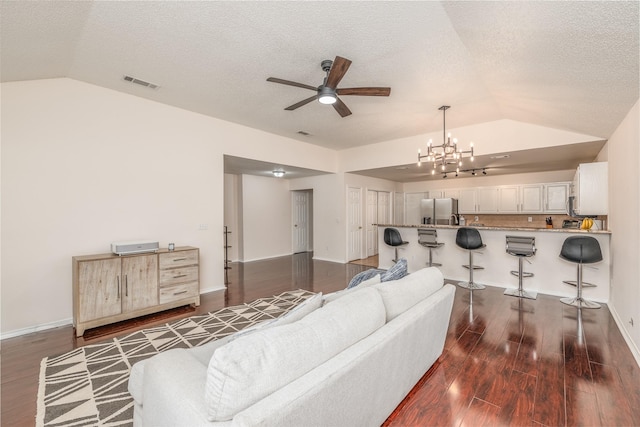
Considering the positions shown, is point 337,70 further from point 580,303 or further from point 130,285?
point 580,303

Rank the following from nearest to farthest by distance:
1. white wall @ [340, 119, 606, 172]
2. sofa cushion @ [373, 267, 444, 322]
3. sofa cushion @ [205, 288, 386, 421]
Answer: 1. sofa cushion @ [205, 288, 386, 421]
2. sofa cushion @ [373, 267, 444, 322]
3. white wall @ [340, 119, 606, 172]

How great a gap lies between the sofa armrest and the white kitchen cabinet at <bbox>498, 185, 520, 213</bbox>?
26.0 feet

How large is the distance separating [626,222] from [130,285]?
558cm

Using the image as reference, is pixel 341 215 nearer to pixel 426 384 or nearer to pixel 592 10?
pixel 426 384

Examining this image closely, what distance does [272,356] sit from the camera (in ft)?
3.63

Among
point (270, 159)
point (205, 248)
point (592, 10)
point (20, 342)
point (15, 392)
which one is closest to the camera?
point (592, 10)

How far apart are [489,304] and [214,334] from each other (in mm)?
3651

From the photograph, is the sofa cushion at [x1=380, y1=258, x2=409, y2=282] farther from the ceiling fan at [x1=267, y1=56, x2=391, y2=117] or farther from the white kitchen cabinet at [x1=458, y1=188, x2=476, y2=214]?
the white kitchen cabinet at [x1=458, y1=188, x2=476, y2=214]

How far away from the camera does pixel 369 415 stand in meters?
1.57

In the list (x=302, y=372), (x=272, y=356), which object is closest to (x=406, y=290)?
(x=302, y=372)

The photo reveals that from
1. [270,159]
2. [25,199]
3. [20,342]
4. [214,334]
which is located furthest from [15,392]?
[270,159]

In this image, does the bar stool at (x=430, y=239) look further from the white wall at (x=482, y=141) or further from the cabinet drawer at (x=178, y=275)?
the cabinet drawer at (x=178, y=275)

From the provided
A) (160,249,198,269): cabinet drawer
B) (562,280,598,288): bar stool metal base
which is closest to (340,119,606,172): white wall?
(562,280,598,288): bar stool metal base

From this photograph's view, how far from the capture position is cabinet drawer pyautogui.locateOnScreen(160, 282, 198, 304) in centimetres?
376
